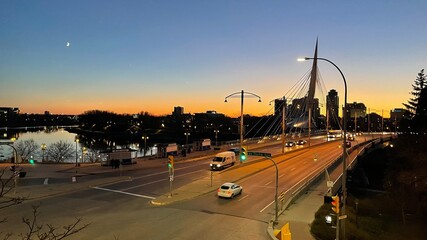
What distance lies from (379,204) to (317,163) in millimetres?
10775

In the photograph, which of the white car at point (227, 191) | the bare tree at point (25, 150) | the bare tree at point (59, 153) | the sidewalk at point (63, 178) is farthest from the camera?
the bare tree at point (59, 153)

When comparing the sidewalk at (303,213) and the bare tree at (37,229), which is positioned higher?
the bare tree at (37,229)

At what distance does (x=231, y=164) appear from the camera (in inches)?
1841

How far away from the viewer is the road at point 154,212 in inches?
768

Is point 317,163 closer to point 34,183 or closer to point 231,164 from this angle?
point 231,164

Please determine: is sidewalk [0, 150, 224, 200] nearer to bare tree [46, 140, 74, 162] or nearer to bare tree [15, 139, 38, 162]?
bare tree [15, 139, 38, 162]

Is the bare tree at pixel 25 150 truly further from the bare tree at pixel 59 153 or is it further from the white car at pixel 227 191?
the white car at pixel 227 191

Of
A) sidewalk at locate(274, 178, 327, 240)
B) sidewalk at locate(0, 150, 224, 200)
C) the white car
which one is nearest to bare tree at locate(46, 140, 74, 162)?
sidewalk at locate(0, 150, 224, 200)

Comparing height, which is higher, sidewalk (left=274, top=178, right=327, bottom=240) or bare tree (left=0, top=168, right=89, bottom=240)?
bare tree (left=0, top=168, right=89, bottom=240)

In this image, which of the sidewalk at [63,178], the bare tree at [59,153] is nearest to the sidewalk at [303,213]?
the sidewalk at [63,178]

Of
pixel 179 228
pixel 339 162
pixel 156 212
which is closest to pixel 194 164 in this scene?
pixel 339 162

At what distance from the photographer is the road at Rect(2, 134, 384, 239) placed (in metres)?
19.5

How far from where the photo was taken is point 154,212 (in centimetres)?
2367

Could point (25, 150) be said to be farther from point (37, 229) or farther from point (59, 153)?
point (37, 229)
